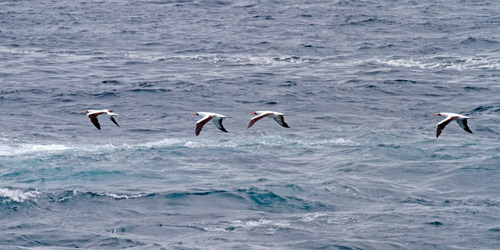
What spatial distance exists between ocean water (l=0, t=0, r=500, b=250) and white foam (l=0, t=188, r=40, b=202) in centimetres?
9

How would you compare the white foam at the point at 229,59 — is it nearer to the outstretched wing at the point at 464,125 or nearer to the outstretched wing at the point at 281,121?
the outstretched wing at the point at 281,121

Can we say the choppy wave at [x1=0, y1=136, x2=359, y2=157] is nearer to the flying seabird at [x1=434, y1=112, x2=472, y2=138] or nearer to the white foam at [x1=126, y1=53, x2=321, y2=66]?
the flying seabird at [x1=434, y1=112, x2=472, y2=138]

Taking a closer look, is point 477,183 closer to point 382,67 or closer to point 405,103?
point 405,103

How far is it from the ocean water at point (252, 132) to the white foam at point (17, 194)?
0.09 metres

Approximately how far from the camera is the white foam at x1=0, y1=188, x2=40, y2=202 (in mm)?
32625

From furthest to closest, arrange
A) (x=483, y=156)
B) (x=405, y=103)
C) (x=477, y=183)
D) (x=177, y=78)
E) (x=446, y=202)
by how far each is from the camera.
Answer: (x=177, y=78), (x=405, y=103), (x=483, y=156), (x=477, y=183), (x=446, y=202)

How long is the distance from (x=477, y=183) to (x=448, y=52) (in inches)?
1005

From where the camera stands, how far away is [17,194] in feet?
108

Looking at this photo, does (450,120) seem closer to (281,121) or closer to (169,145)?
(281,121)

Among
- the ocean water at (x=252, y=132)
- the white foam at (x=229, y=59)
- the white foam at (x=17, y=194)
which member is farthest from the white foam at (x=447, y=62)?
the white foam at (x=17, y=194)

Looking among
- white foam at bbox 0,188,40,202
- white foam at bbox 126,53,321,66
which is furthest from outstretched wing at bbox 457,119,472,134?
white foam at bbox 126,53,321,66

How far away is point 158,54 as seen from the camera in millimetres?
59625

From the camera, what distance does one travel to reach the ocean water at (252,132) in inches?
1177

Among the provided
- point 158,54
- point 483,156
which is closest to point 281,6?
point 158,54
